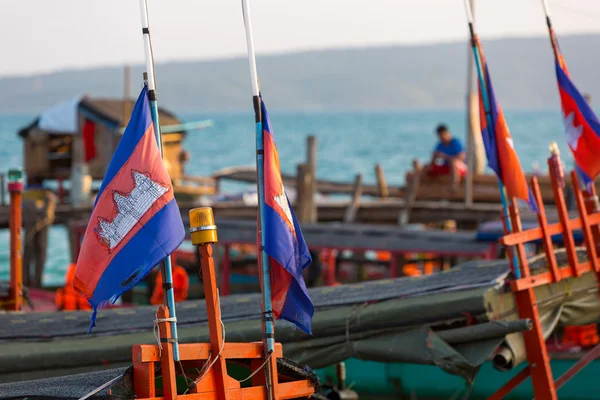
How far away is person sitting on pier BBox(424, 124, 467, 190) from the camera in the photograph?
75.8ft

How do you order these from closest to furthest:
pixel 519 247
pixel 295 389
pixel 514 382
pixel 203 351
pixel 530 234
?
pixel 203 351, pixel 295 389, pixel 519 247, pixel 514 382, pixel 530 234

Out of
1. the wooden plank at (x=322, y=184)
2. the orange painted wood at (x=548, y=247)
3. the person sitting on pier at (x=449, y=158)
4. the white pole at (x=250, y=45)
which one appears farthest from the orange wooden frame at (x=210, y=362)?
the wooden plank at (x=322, y=184)

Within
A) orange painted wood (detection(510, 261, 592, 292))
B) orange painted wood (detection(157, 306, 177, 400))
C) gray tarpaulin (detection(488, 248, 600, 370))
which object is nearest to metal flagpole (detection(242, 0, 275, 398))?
orange painted wood (detection(157, 306, 177, 400))

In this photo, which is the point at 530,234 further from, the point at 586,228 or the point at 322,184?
the point at 322,184

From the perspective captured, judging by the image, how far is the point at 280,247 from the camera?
7.71m

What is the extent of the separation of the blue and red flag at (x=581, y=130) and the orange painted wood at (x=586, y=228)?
17 centimetres

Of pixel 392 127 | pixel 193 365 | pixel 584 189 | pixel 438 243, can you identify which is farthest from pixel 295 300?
pixel 392 127

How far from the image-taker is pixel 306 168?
21.1 meters

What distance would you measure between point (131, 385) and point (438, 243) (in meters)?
9.91

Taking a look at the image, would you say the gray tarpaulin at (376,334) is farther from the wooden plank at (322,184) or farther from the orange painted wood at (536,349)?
the wooden plank at (322,184)

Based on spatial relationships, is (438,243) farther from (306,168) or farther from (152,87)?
(152,87)

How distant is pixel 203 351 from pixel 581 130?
5.61 metres

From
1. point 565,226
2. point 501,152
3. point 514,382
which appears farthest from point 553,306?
point 501,152

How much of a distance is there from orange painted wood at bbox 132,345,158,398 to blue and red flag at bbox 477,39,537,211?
4.49 meters
